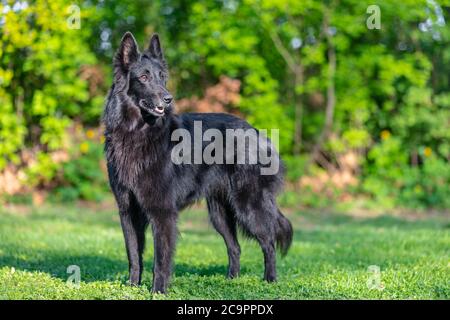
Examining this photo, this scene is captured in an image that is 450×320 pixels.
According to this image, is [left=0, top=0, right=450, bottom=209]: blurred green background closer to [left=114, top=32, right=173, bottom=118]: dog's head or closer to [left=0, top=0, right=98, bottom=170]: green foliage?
[left=0, top=0, right=98, bottom=170]: green foliage

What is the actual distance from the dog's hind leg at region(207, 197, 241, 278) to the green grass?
14 centimetres

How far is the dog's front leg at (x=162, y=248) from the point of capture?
16.1ft

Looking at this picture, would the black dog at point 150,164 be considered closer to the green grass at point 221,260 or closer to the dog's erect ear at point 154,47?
the dog's erect ear at point 154,47

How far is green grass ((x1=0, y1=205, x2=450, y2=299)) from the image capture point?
491 centimetres

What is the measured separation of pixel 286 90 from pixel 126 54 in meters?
8.59

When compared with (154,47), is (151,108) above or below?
below

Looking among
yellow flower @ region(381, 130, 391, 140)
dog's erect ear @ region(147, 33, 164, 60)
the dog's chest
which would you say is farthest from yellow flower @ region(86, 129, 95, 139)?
the dog's chest

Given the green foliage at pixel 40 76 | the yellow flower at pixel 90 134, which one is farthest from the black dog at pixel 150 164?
the yellow flower at pixel 90 134

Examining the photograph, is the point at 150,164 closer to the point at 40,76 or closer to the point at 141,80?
the point at 141,80

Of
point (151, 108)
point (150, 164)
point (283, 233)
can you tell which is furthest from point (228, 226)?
point (151, 108)

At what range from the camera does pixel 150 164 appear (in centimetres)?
495

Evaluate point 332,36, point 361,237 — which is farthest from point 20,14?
point 361,237

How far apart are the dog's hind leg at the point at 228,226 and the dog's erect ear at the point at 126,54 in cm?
156

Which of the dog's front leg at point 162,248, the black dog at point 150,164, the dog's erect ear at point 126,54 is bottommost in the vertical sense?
the dog's front leg at point 162,248
